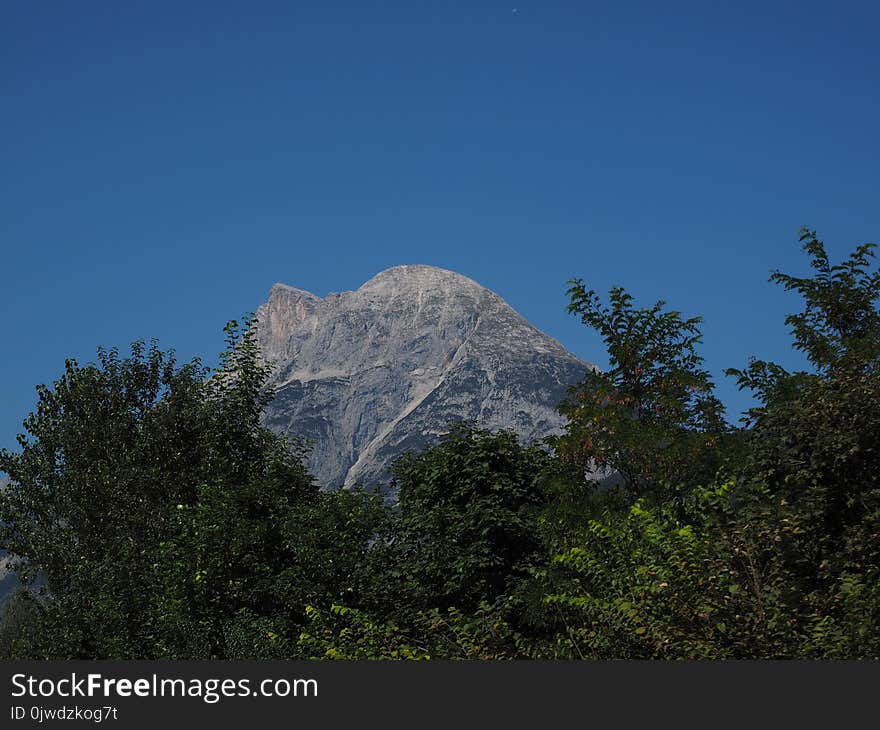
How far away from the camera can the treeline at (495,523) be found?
10.6 metres

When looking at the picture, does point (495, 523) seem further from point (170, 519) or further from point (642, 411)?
point (170, 519)

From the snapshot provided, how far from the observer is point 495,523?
2156 cm

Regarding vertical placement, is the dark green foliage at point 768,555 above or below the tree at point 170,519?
below

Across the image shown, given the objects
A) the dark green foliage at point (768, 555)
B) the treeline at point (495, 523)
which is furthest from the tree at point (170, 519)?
the dark green foliage at point (768, 555)

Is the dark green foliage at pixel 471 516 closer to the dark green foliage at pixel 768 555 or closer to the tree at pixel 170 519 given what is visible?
the tree at pixel 170 519

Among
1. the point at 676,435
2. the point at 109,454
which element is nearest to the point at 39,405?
the point at 109,454

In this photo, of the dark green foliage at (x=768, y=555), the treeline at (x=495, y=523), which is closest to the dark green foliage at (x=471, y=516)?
the treeline at (x=495, y=523)

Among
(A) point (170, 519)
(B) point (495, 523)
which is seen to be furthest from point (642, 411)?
(A) point (170, 519)

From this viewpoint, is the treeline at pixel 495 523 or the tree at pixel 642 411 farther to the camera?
the tree at pixel 642 411

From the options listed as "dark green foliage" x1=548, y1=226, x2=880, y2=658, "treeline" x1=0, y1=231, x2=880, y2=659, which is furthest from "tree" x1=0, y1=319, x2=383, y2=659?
"dark green foliage" x1=548, y1=226, x2=880, y2=658

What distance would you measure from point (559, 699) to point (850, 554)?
5.94 metres

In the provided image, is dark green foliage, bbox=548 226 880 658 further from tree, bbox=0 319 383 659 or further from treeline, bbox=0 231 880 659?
tree, bbox=0 319 383 659

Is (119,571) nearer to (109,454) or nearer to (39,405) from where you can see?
(109,454)

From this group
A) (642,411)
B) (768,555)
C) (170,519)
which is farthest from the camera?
(170,519)
